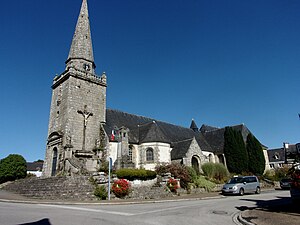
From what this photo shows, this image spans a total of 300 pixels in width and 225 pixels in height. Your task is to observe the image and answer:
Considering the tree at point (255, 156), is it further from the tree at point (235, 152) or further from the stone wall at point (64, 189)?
the stone wall at point (64, 189)

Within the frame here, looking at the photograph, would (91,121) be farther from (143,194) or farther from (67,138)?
(143,194)

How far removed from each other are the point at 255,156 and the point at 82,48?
2638 centimetres

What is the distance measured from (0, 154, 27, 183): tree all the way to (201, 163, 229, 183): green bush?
22046 mm

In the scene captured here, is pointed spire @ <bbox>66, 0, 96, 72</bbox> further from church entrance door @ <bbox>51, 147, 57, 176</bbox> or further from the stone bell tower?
church entrance door @ <bbox>51, 147, 57, 176</bbox>

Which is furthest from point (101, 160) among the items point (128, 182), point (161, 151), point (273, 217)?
point (273, 217)

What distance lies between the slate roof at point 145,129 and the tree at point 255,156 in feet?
17.4

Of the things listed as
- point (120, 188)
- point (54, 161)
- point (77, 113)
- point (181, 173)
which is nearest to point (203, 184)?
A: point (181, 173)

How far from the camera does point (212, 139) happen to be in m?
35.3

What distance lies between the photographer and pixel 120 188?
15500 millimetres

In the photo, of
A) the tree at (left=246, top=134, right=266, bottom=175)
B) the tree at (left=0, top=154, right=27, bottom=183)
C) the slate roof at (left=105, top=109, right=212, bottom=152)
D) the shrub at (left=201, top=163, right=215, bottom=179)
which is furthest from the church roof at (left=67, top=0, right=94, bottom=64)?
the tree at (left=246, top=134, right=266, bottom=175)

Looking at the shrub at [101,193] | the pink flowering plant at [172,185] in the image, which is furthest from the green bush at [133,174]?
the shrub at [101,193]

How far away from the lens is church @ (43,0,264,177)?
76.2ft

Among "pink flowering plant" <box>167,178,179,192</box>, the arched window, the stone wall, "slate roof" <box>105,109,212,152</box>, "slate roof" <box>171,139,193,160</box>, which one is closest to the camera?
the stone wall

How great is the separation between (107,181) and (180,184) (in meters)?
6.77
